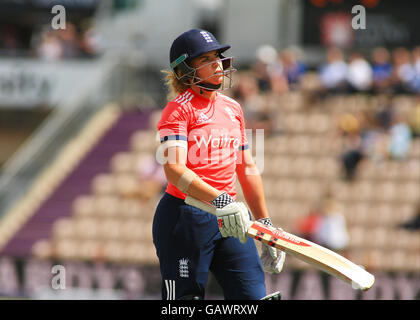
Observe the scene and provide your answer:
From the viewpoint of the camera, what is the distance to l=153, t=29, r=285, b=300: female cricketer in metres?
4.74

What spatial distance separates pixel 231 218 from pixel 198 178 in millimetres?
332

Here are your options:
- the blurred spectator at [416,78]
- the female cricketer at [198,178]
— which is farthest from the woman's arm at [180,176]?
the blurred spectator at [416,78]

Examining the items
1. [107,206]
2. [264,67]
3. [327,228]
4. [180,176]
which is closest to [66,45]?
[107,206]

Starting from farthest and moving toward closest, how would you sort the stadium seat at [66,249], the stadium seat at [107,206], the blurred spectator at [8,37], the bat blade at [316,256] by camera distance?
1. the blurred spectator at [8,37]
2. the stadium seat at [107,206]
3. the stadium seat at [66,249]
4. the bat blade at [316,256]

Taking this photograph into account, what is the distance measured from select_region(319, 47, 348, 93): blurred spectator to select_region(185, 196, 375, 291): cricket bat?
1012 cm

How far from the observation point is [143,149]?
1585 centimetres

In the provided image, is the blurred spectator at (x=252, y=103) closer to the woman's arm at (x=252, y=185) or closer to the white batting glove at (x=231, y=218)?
the woman's arm at (x=252, y=185)

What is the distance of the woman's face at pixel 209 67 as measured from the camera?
487 cm

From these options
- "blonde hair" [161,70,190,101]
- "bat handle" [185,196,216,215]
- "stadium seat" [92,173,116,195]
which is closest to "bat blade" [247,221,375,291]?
"bat handle" [185,196,216,215]

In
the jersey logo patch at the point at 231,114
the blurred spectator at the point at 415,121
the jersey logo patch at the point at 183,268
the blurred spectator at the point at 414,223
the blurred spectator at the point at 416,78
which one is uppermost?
the blurred spectator at the point at 416,78

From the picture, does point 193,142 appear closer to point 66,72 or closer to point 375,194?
point 375,194

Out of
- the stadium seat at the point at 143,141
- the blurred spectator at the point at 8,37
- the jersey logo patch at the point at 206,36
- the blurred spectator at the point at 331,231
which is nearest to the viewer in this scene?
the jersey logo patch at the point at 206,36

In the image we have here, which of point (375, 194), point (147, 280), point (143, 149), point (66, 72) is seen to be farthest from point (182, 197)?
point (66, 72)

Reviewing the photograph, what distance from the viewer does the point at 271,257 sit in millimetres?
5039
